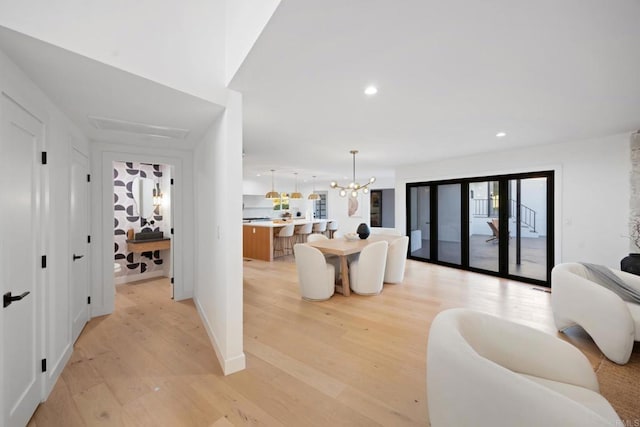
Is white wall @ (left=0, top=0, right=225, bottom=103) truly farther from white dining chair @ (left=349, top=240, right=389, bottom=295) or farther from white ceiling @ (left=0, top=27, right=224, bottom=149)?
white dining chair @ (left=349, top=240, right=389, bottom=295)

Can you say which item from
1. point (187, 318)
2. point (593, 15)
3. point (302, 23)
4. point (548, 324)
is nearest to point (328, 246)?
point (187, 318)

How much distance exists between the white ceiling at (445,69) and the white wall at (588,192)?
1.32 feet

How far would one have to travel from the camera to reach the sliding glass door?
4.64 meters

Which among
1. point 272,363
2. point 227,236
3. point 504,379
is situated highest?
point 227,236

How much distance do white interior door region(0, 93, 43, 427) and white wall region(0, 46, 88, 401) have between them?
98 mm

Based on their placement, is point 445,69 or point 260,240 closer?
point 445,69

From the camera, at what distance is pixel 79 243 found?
9.40 ft

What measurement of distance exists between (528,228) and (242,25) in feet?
18.4

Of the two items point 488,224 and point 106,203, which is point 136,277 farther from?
point 488,224

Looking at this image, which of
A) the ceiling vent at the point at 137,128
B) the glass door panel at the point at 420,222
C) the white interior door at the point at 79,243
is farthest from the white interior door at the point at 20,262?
the glass door panel at the point at 420,222

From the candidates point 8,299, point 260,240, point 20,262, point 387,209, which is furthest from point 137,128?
point 387,209

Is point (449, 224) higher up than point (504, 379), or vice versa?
point (449, 224)

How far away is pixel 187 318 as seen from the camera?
3217 mm

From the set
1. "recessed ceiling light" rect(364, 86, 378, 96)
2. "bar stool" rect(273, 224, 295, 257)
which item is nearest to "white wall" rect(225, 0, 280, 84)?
"recessed ceiling light" rect(364, 86, 378, 96)
